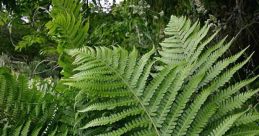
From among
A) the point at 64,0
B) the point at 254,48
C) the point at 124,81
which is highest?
the point at 64,0

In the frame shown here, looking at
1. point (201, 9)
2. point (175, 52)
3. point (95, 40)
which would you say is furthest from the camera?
point (201, 9)

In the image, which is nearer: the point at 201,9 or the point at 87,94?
the point at 87,94

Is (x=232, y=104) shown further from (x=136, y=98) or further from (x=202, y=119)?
→ (x=136, y=98)

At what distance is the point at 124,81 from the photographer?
1.44m

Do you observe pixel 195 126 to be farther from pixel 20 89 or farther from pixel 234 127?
pixel 20 89

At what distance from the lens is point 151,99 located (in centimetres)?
142

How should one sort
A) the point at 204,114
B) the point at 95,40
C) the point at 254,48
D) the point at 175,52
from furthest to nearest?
the point at 254,48, the point at 95,40, the point at 175,52, the point at 204,114

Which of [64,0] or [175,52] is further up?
[64,0]

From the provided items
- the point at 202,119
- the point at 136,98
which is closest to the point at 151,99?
the point at 136,98

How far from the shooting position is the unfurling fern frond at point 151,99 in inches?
53.7

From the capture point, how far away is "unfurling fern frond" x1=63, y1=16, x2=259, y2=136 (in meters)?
1.36

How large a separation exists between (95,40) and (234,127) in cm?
86

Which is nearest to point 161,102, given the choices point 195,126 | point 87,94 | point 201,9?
point 195,126

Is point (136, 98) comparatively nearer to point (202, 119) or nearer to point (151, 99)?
point (151, 99)
